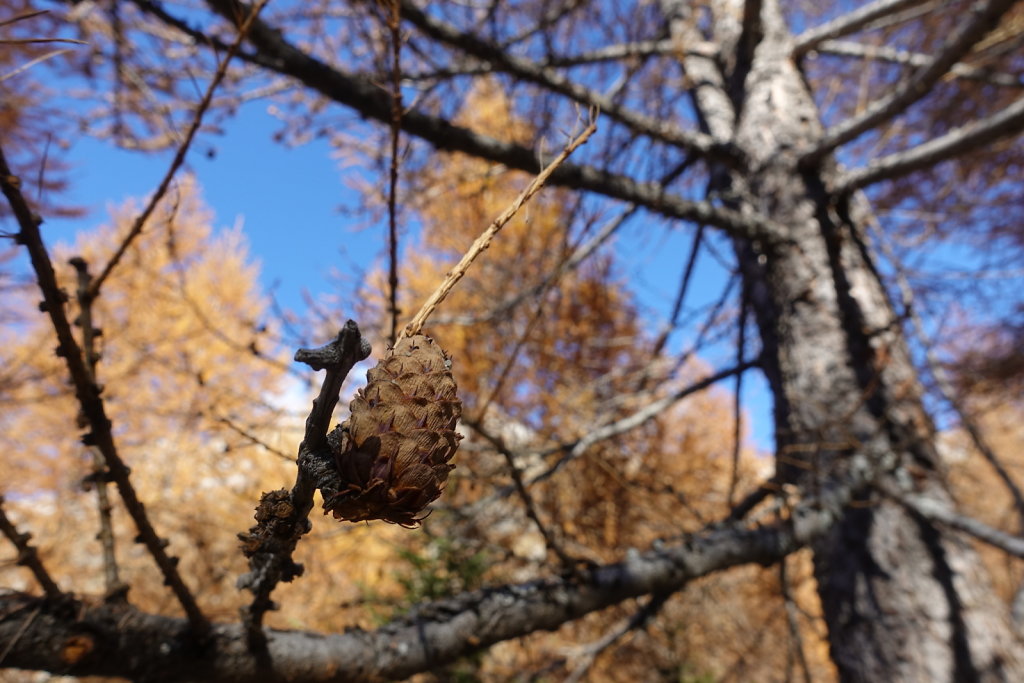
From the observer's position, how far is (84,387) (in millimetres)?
684

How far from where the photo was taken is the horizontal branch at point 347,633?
727 millimetres

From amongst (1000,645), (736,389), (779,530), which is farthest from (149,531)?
(1000,645)

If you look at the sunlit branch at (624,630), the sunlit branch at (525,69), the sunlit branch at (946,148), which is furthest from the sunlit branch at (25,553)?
the sunlit branch at (946,148)

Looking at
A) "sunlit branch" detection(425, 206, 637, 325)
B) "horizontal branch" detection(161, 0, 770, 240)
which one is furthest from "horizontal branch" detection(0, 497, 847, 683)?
"sunlit branch" detection(425, 206, 637, 325)

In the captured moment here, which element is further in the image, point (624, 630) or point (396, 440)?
point (624, 630)

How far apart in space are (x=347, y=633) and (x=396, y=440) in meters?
0.79

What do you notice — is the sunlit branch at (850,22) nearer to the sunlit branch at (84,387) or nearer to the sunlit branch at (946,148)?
the sunlit branch at (946,148)

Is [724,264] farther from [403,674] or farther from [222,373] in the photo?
[222,373]

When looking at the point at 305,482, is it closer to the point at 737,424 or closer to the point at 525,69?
the point at 737,424

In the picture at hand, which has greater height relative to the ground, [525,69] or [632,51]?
[632,51]

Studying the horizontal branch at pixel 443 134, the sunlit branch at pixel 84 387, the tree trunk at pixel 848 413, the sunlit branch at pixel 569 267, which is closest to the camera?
the sunlit branch at pixel 84 387

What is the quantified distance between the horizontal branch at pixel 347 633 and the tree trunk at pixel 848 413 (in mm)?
632

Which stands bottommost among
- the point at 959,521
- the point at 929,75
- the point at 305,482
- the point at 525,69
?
the point at 305,482

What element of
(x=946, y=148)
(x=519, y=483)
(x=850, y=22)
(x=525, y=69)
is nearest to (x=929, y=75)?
(x=946, y=148)
